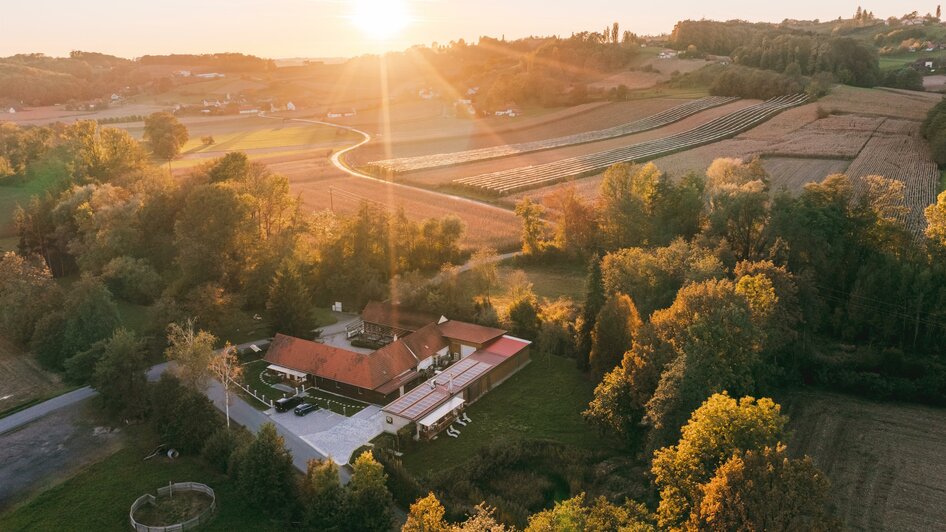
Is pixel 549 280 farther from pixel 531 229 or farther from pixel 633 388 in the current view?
pixel 633 388

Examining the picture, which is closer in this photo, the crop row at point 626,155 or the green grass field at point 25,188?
the green grass field at point 25,188

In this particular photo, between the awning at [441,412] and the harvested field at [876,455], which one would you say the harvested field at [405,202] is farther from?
the harvested field at [876,455]

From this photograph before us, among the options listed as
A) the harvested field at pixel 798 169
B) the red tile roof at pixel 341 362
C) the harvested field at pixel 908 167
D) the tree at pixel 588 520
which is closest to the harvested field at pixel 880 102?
the harvested field at pixel 908 167

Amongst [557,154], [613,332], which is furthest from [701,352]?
[557,154]

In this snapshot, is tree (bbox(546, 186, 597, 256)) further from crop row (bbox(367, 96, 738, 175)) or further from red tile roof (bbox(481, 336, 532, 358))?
crop row (bbox(367, 96, 738, 175))

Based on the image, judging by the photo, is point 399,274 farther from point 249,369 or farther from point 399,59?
point 399,59

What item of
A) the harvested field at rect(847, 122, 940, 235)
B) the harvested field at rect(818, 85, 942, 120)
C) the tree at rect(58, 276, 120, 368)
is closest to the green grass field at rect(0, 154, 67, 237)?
the tree at rect(58, 276, 120, 368)
